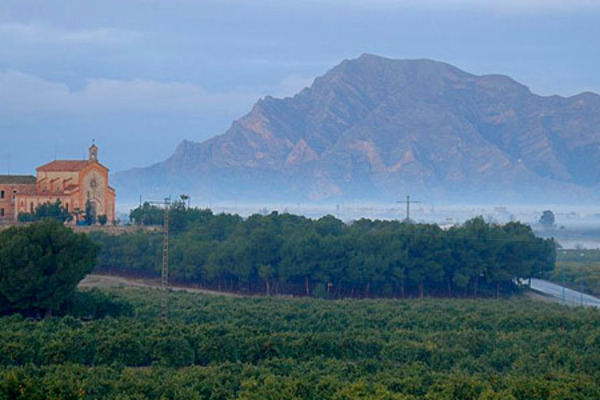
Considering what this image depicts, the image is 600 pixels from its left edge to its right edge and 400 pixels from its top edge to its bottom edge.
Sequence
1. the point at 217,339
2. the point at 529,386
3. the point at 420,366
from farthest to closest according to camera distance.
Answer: the point at 217,339 < the point at 420,366 < the point at 529,386

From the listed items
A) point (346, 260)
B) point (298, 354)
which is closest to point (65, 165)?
point (346, 260)

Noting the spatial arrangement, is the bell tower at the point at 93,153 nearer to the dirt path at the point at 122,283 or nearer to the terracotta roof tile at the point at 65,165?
the terracotta roof tile at the point at 65,165

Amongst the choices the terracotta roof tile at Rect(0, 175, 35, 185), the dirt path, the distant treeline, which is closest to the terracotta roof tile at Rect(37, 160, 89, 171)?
the terracotta roof tile at Rect(0, 175, 35, 185)

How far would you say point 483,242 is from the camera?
196 ft

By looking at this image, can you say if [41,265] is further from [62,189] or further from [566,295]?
[566,295]

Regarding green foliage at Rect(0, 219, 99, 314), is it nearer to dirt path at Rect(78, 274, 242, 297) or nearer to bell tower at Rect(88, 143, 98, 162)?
dirt path at Rect(78, 274, 242, 297)

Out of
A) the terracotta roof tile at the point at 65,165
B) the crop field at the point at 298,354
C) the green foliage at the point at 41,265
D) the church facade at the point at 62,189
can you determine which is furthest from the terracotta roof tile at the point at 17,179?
the crop field at the point at 298,354

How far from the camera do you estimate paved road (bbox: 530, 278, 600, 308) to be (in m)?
56.8

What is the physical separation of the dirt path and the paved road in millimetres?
19404

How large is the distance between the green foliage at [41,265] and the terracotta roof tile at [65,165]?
1156 inches

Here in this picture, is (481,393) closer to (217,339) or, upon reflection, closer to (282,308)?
(217,339)

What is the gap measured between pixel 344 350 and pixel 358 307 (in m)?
14.9

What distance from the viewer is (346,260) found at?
2179 inches

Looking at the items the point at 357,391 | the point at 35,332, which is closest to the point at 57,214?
the point at 35,332
